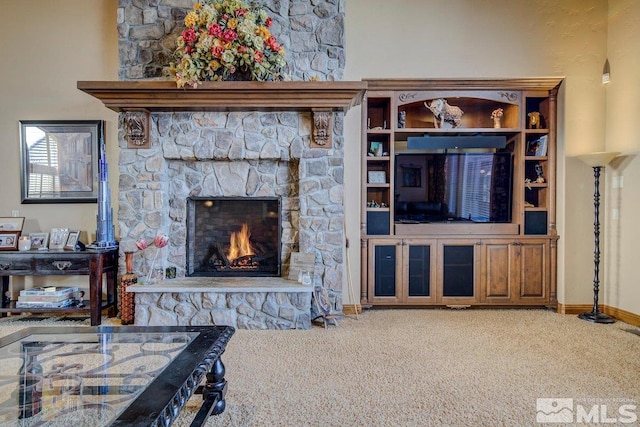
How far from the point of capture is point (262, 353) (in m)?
2.95

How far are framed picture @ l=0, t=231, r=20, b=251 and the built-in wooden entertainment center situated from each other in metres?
3.58

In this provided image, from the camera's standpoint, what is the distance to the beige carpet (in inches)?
82.3

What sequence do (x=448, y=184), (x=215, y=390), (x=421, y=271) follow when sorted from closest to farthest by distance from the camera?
(x=215, y=390) → (x=421, y=271) → (x=448, y=184)

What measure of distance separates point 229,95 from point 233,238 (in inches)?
58.3

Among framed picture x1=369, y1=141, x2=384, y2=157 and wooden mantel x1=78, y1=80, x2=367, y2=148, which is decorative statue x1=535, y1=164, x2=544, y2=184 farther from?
wooden mantel x1=78, y1=80, x2=367, y2=148

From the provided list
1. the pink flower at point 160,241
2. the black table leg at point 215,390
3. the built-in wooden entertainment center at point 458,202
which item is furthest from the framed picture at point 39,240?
the built-in wooden entertainment center at point 458,202

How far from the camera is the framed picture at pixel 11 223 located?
154 inches

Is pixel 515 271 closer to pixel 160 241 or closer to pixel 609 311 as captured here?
pixel 609 311

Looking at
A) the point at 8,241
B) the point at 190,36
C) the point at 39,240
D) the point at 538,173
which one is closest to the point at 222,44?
the point at 190,36

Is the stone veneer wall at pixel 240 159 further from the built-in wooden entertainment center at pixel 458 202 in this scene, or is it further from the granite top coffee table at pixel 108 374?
the granite top coffee table at pixel 108 374

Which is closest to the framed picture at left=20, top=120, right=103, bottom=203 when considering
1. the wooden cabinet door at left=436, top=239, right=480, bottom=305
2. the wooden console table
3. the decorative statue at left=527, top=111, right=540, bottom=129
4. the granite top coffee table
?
the wooden console table

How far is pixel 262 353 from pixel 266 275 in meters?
1.13

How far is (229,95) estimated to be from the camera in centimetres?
348

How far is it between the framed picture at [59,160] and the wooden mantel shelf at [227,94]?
28.9 inches
